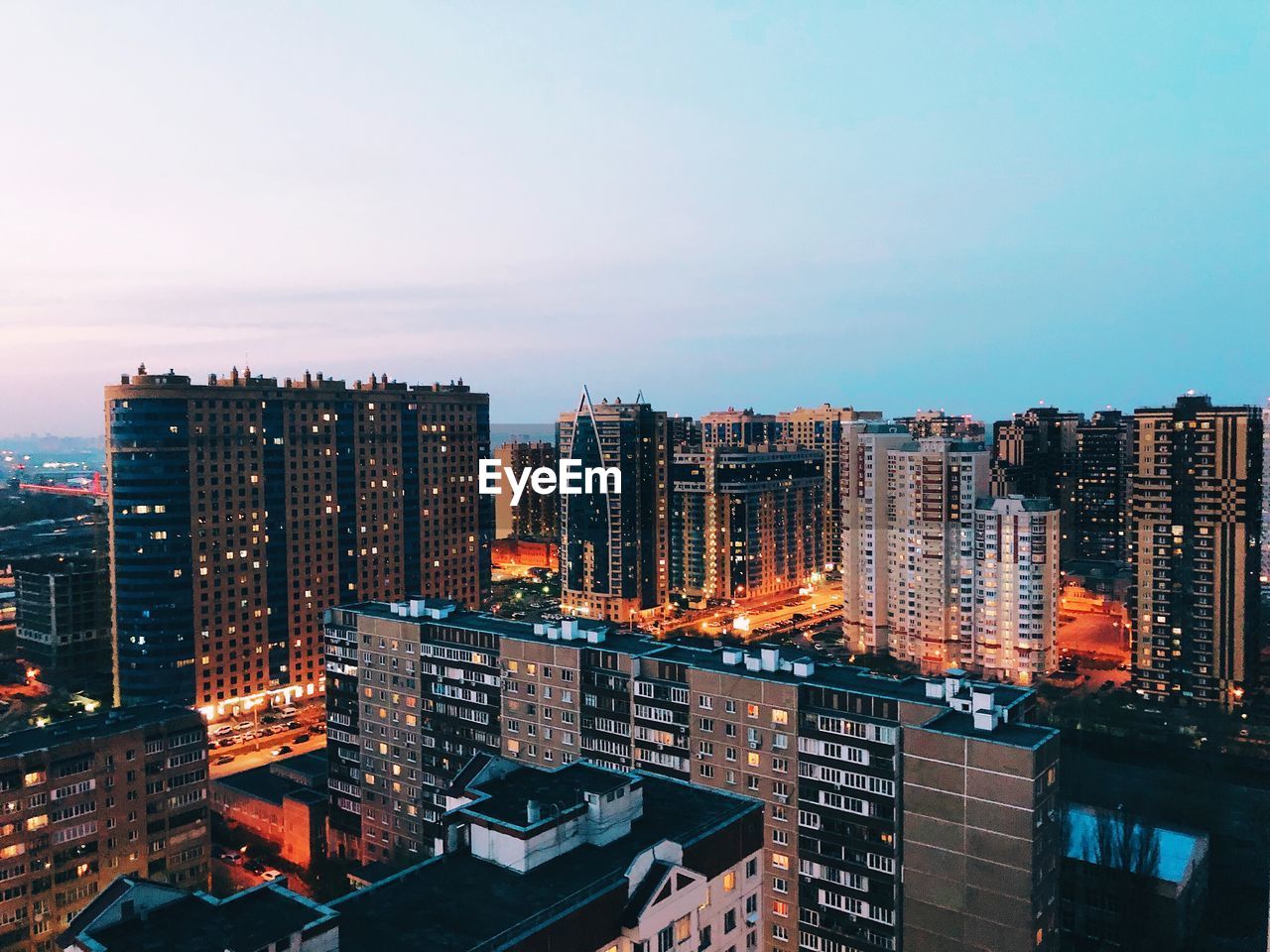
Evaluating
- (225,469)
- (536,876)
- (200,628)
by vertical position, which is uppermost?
(225,469)

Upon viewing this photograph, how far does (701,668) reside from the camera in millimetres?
32625

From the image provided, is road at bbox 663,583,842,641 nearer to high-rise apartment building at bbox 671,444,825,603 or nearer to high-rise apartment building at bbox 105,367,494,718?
high-rise apartment building at bbox 671,444,825,603

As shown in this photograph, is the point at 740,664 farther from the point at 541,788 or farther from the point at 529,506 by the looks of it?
the point at 529,506

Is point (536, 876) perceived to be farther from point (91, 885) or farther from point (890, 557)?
point (890, 557)

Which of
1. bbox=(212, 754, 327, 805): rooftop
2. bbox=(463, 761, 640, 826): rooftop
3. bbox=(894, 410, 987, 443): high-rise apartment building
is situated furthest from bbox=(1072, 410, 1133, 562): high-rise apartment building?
bbox=(463, 761, 640, 826): rooftop

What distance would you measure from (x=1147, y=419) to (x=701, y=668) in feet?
152

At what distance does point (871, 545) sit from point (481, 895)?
217 ft

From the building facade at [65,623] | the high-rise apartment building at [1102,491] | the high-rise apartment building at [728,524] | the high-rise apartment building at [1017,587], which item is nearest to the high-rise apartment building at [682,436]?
the high-rise apartment building at [728,524]

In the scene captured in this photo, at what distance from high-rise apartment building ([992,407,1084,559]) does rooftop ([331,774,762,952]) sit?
3736 inches

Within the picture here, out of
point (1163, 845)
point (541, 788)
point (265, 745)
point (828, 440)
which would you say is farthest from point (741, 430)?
point (541, 788)

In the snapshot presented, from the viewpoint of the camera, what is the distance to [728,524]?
98.1 m

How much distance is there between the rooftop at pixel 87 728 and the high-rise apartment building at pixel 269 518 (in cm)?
2654

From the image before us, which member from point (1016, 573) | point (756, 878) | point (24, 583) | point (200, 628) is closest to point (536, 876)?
point (756, 878)

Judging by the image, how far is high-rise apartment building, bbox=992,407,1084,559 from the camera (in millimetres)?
106938
